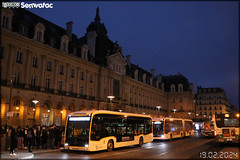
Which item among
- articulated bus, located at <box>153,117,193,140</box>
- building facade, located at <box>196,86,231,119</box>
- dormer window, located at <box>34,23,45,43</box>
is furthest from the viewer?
building facade, located at <box>196,86,231,119</box>

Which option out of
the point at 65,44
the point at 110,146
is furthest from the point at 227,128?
the point at 65,44

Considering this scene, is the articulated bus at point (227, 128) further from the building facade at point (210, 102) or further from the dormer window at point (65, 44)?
the building facade at point (210, 102)

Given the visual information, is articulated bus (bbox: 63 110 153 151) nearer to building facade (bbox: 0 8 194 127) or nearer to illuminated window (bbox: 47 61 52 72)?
building facade (bbox: 0 8 194 127)

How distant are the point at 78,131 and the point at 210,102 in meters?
98.3

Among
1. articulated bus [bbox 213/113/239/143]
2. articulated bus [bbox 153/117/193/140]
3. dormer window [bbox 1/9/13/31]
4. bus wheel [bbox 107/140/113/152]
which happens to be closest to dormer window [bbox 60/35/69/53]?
dormer window [bbox 1/9/13/31]

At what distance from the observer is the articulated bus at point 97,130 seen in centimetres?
1750

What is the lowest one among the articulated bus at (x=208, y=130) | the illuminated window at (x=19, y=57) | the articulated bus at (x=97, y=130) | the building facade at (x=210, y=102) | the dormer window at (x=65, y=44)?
the articulated bus at (x=208, y=130)

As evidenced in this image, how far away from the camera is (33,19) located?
126 ft

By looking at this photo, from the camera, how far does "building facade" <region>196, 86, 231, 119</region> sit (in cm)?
10346

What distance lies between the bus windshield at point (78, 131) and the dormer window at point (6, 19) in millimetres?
19214

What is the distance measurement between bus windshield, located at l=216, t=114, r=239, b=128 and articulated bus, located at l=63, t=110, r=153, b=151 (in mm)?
8737

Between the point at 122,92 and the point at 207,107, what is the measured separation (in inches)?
2500

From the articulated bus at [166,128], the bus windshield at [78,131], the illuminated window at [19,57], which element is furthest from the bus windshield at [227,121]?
the illuminated window at [19,57]

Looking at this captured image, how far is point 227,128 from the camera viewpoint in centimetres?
2303
